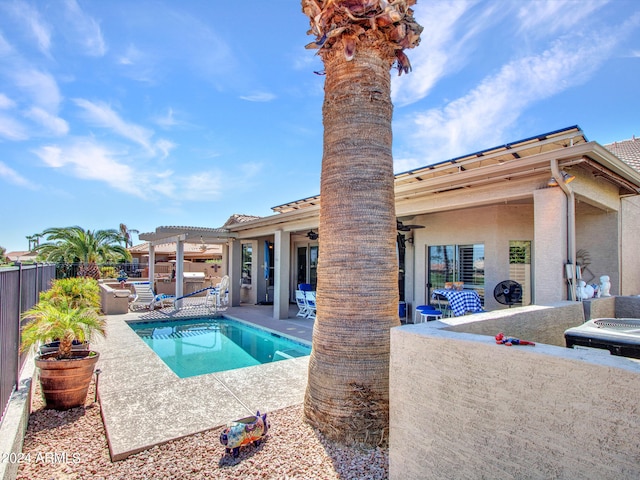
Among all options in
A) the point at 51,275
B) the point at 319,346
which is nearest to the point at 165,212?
the point at 51,275

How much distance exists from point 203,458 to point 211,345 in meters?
7.52

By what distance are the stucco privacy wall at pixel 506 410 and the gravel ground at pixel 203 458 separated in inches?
29.4

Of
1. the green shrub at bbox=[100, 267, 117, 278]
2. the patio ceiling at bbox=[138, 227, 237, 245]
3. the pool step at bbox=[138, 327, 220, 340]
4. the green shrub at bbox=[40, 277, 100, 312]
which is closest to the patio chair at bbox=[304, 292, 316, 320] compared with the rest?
the pool step at bbox=[138, 327, 220, 340]

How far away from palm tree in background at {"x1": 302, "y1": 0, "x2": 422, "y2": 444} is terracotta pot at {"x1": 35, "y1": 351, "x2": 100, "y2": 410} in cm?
320

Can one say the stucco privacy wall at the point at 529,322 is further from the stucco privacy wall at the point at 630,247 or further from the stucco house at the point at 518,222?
the stucco privacy wall at the point at 630,247

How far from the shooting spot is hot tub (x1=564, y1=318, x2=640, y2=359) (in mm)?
3189

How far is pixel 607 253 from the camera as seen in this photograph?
8289 mm

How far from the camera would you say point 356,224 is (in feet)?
13.4

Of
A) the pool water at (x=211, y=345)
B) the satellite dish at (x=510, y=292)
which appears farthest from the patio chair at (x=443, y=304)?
the pool water at (x=211, y=345)

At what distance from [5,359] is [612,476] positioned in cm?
561

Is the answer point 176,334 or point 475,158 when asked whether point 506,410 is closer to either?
point 475,158

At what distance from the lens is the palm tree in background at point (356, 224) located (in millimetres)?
3941

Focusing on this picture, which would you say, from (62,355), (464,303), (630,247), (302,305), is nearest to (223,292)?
(302,305)

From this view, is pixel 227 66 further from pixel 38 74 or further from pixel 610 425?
pixel 610 425
